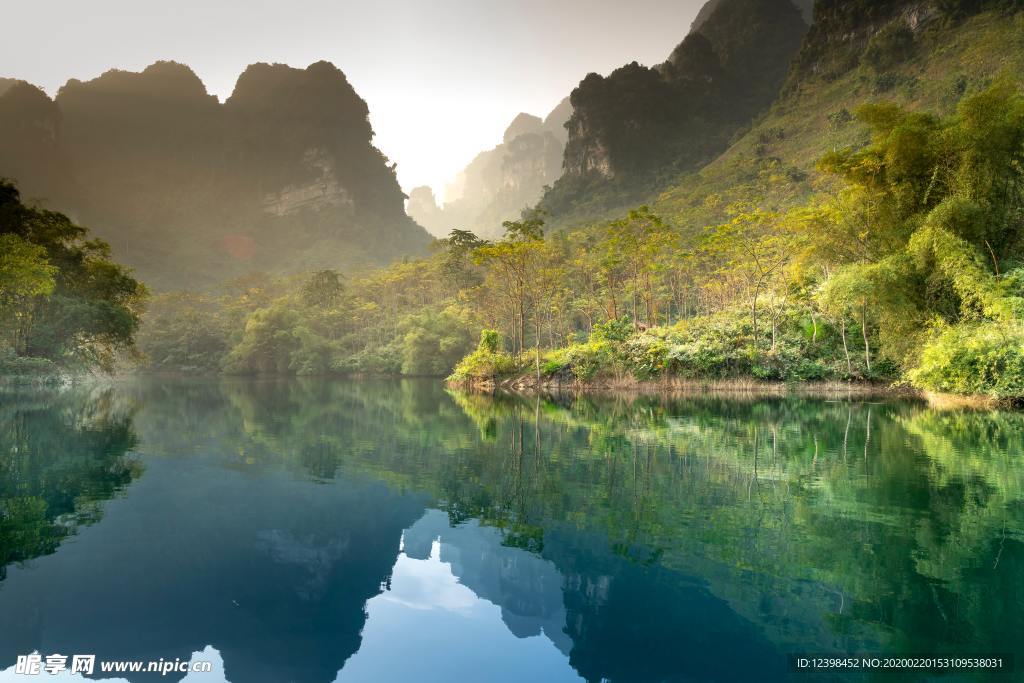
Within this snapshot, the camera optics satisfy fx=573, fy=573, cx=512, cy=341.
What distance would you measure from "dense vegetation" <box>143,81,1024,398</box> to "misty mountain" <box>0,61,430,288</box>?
221 feet

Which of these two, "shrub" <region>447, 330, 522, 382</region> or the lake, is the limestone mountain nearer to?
"shrub" <region>447, 330, 522, 382</region>

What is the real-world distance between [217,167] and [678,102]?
10749cm

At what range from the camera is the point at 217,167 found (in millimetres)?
138625

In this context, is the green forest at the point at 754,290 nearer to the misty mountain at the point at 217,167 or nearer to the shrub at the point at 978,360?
the shrub at the point at 978,360

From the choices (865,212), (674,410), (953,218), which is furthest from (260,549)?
(865,212)

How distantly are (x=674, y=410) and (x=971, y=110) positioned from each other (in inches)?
533

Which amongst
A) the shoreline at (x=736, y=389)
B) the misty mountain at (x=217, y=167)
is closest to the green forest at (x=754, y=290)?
the shoreline at (x=736, y=389)

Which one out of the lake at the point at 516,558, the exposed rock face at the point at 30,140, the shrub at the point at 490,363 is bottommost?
the lake at the point at 516,558

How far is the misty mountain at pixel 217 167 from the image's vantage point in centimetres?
11500

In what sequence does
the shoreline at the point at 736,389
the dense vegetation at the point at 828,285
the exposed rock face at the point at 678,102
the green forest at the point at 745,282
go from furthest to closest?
the exposed rock face at the point at 678,102, the shoreline at the point at 736,389, the green forest at the point at 745,282, the dense vegetation at the point at 828,285

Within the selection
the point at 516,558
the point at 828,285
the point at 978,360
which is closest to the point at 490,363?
the point at 828,285

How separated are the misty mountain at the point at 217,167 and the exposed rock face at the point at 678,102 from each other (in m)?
39.3

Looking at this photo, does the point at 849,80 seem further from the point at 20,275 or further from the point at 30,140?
the point at 30,140

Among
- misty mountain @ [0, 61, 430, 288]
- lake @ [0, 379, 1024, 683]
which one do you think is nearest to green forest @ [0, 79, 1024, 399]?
lake @ [0, 379, 1024, 683]
